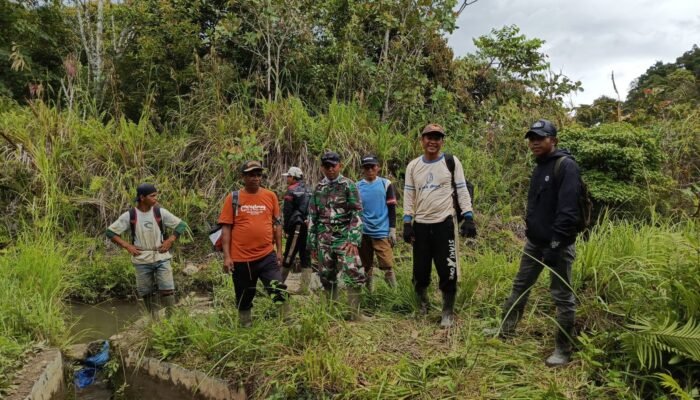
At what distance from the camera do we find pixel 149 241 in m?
5.11

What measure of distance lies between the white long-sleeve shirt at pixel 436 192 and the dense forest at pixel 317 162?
38.6 inches

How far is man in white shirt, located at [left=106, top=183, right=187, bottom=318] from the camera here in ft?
16.6

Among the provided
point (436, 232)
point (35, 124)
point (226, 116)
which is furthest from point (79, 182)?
point (436, 232)

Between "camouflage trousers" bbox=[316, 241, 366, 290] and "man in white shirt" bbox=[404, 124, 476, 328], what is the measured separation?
57cm

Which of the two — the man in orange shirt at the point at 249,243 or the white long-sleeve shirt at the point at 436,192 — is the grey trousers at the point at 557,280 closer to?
the white long-sleeve shirt at the point at 436,192

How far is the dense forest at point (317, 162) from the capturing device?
343cm

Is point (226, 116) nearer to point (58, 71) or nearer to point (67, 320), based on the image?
point (67, 320)

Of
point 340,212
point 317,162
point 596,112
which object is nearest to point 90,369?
point 340,212

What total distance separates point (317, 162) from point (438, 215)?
14.8ft

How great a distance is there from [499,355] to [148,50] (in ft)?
28.9

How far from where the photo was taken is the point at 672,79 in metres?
13.2

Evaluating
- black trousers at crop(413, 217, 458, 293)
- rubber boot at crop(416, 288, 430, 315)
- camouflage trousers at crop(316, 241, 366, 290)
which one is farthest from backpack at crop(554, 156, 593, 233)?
camouflage trousers at crop(316, 241, 366, 290)

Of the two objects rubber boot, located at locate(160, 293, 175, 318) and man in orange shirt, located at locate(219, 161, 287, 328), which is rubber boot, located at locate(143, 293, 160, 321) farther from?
man in orange shirt, located at locate(219, 161, 287, 328)

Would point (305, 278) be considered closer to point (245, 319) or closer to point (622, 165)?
point (245, 319)
